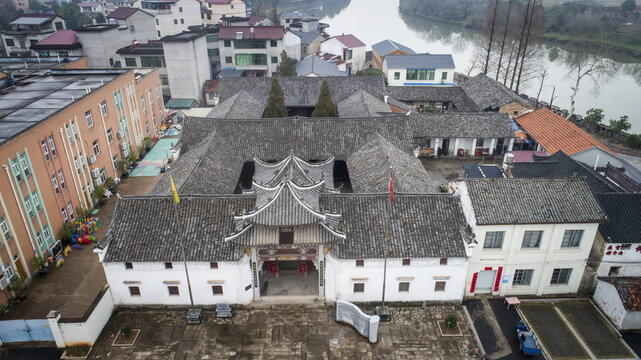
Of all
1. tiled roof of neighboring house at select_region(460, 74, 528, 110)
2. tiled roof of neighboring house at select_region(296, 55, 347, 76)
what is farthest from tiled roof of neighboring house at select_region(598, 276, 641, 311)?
tiled roof of neighboring house at select_region(296, 55, 347, 76)

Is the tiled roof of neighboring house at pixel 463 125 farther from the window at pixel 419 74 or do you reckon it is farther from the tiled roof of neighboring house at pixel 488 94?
→ the window at pixel 419 74

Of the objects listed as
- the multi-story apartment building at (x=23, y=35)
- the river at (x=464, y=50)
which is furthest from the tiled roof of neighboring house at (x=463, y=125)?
the multi-story apartment building at (x=23, y=35)

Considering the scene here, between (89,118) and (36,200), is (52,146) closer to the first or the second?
(36,200)

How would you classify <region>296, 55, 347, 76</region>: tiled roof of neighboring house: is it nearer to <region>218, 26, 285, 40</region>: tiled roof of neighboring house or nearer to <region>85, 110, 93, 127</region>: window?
<region>218, 26, 285, 40</region>: tiled roof of neighboring house

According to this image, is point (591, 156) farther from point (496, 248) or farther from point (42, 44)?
point (42, 44)

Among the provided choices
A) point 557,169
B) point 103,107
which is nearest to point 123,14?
point 103,107

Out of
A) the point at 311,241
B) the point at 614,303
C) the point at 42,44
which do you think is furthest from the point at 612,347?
the point at 42,44
